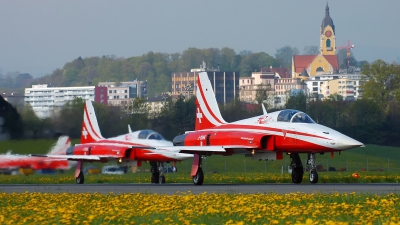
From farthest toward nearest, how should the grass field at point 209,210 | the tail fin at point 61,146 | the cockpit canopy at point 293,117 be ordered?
the tail fin at point 61,146, the cockpit canopy at point 293,117, the grass field at point 209,210

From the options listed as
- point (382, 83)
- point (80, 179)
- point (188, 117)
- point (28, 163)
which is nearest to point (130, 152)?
point (80, 179)

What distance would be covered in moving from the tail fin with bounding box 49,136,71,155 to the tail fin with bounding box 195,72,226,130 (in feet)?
44.1

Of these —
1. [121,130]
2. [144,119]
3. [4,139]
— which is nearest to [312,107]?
[144,119]

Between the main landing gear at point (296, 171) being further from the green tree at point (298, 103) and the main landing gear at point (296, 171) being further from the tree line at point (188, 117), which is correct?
the green tree at point (298, 103)

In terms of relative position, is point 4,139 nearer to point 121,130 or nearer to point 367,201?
point 121,130

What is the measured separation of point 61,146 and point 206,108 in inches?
580

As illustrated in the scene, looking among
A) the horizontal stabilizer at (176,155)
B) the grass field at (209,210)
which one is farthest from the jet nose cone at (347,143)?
the grass field at (209,210)

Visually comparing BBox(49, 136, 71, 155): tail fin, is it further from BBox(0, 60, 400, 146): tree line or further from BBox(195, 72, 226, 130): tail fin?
BBox(195, 72, 226, 130): tail fin

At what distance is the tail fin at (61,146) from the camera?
43.7 meters

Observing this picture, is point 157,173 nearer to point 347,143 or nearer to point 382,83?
point 347,143

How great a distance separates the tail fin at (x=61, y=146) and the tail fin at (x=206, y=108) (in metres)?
13.4

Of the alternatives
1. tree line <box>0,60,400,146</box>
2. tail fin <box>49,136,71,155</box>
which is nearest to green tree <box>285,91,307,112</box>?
tree line <box>0,60,400,146</box>

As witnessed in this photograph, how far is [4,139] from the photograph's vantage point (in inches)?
1672

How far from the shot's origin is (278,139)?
26.5 m
